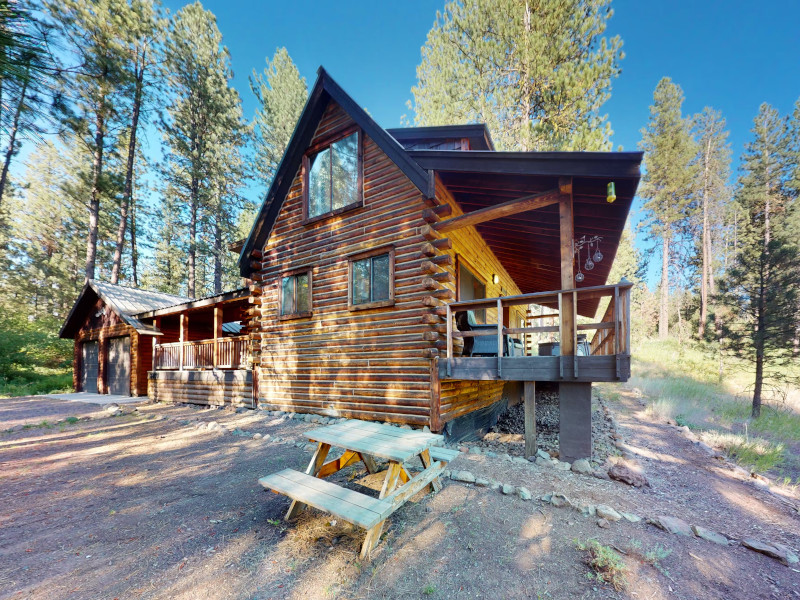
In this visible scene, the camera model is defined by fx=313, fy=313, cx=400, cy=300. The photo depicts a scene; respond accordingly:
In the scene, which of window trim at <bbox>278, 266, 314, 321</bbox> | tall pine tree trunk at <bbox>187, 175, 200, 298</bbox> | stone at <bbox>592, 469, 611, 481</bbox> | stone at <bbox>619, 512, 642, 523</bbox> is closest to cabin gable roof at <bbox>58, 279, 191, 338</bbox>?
tall pine tree trunk at <bbox>187, 175, 200, 298</bbox>

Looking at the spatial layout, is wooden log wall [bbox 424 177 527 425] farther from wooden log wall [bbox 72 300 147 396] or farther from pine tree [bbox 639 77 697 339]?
Result: pine tree [bbox 639 77 697 339]

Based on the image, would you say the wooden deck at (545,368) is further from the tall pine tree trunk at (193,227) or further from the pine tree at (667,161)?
the pine tree at (667,161)

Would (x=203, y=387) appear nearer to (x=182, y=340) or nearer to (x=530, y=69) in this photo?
(x=182, y=340)

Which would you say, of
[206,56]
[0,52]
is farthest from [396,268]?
[206,56]

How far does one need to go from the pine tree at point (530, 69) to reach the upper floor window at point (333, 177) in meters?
8.36

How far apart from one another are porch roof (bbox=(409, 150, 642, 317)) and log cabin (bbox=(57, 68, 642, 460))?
29 mm

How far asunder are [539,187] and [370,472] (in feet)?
18.2

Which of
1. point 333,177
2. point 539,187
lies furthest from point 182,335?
point 539,187

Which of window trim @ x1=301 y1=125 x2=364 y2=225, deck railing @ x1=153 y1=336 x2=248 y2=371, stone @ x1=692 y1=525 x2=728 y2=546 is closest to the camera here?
stone @ x1=692 y1=525 x2=728 y2=546

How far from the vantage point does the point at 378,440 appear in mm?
3494

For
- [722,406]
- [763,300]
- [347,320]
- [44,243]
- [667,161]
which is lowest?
[722,406]

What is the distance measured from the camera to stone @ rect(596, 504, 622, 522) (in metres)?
3.24

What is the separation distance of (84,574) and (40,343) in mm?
23059

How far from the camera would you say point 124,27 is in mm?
14617
